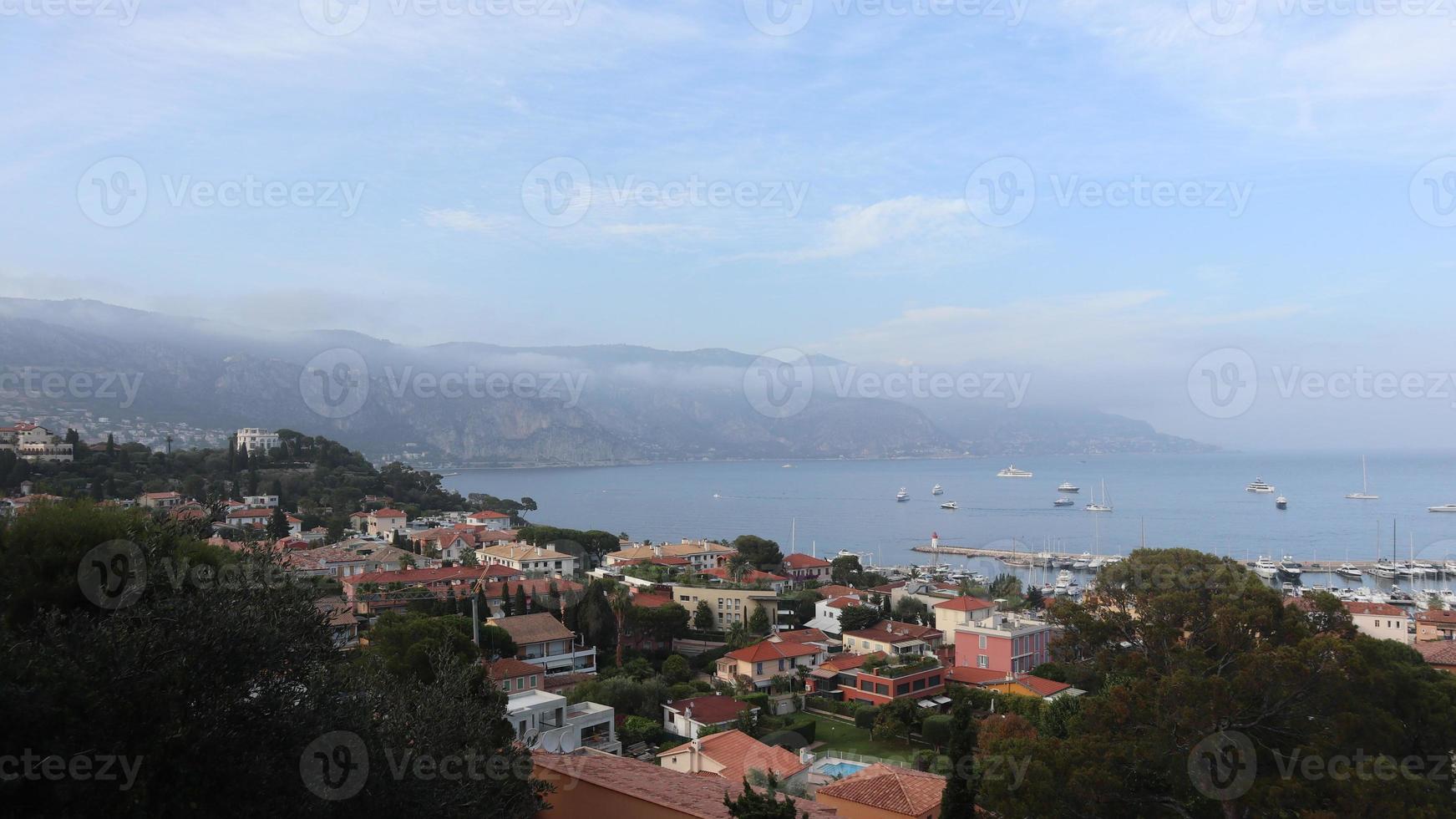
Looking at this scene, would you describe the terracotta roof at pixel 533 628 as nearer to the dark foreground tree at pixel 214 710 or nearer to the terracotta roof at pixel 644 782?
the terracotta roof at pixel 644 782

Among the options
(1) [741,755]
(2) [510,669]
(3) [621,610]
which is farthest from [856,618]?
(1) [741,755]

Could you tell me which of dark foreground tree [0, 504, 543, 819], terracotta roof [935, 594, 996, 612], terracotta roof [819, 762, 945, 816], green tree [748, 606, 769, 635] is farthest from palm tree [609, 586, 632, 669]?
dark foreground tree [0, 504, 543, 819]

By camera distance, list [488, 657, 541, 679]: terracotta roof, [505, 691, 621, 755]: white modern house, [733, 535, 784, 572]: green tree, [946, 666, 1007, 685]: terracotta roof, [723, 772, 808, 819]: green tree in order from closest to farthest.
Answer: [723, 772, 808, 819]: green tree
[505, 691, 621, 755]: white modern house
[488, 657, 541, 679]: terracotta roof
[946, 666, 1007, 685]: terracotta roof
[733, 535, 784, 572]: green tree

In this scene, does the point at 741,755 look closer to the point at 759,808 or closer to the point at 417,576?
the point at 759,808

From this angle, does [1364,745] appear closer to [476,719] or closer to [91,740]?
[476,719]

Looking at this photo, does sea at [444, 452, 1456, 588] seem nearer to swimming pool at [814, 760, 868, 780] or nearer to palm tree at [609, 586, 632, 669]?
palm tree at [609, 586, 632, 669]

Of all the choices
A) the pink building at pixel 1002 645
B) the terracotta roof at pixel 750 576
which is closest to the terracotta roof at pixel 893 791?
the pink building at pixel 1002 645
